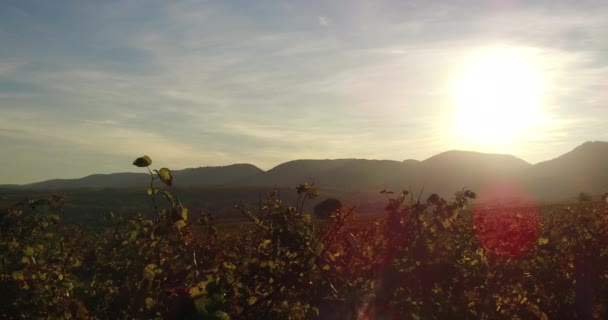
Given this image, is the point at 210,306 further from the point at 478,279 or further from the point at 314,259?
the point at 478,279

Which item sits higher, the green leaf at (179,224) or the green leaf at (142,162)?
the green leaf at (142,162)

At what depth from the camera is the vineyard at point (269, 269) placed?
527 cm

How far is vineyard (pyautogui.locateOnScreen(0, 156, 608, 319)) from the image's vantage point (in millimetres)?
5273

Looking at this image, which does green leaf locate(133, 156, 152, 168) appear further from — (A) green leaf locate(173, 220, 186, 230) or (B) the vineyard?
(A) green leaf locate(173, 220, 186, 230)

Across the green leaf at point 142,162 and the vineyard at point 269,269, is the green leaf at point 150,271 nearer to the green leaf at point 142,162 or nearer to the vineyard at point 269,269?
the vineyard at point 269,269

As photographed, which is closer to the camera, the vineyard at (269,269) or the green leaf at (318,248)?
the vineyard at (269,269)

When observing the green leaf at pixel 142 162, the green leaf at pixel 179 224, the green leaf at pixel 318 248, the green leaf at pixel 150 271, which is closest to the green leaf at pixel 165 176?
the green leaf at pixel 142 162

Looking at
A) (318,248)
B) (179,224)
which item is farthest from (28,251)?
(318,248)

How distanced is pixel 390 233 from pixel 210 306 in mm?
4880

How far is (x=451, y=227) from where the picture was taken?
31.2ft

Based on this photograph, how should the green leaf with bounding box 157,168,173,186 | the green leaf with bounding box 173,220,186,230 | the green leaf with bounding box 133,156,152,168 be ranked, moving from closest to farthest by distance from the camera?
the green leaf with bounding box 133,156,152,168 → the green leaf with bounding box 157,168,173,186 → the green leaf with bounding box 173,220,186,230

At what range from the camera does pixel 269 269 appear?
20.4 feet

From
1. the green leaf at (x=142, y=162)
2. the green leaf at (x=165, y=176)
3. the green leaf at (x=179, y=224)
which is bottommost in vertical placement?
the green leaf at (x=179, y=224)

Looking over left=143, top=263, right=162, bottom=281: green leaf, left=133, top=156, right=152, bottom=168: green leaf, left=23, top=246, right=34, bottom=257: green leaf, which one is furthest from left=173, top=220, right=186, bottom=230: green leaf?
left=23, top=246, right=34, bottom=257: green leaf
